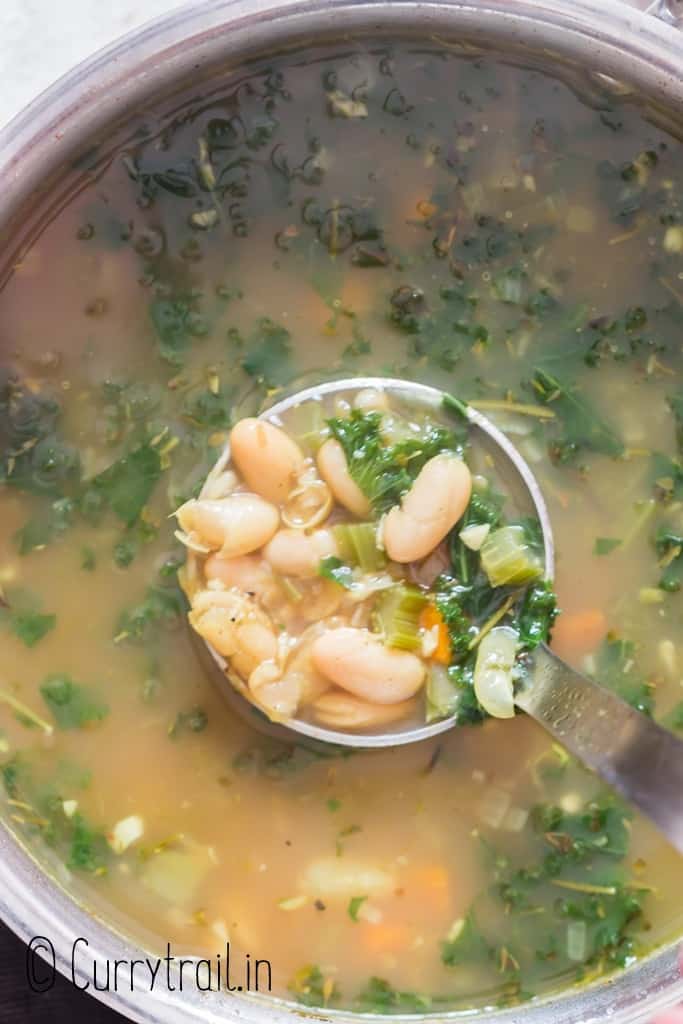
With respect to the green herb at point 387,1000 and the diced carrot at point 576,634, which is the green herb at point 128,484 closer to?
the diced carrot at point 576,634

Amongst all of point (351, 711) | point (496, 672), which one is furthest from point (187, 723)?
point (496, 672)

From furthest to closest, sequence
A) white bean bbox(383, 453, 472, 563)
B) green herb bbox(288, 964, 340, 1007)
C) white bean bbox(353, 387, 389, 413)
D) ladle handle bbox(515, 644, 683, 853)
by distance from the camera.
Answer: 1. green herb bbox(288, 964, 340, 1007)
2. white bean bbox(353, 387, 389, 413)
3. white bean bbox(383, 453, 472, 563)
4. ladle handle bbox(515, 644, 683, 853)

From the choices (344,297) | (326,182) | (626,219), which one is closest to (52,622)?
(344,297)

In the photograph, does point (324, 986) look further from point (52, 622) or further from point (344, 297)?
Result: point (344, 297)

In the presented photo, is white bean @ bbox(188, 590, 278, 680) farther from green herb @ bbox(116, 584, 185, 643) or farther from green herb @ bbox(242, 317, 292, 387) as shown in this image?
green herb @ bbox(242, 317, 292, 387)

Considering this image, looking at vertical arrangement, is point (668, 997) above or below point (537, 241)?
below

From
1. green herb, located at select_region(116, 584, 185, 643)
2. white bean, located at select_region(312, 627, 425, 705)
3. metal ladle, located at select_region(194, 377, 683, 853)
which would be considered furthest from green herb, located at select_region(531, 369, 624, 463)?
green herb, located at select_region(116, 584, 185, 643)

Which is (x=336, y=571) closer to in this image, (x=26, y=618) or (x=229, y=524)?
(x=229, y=524)
